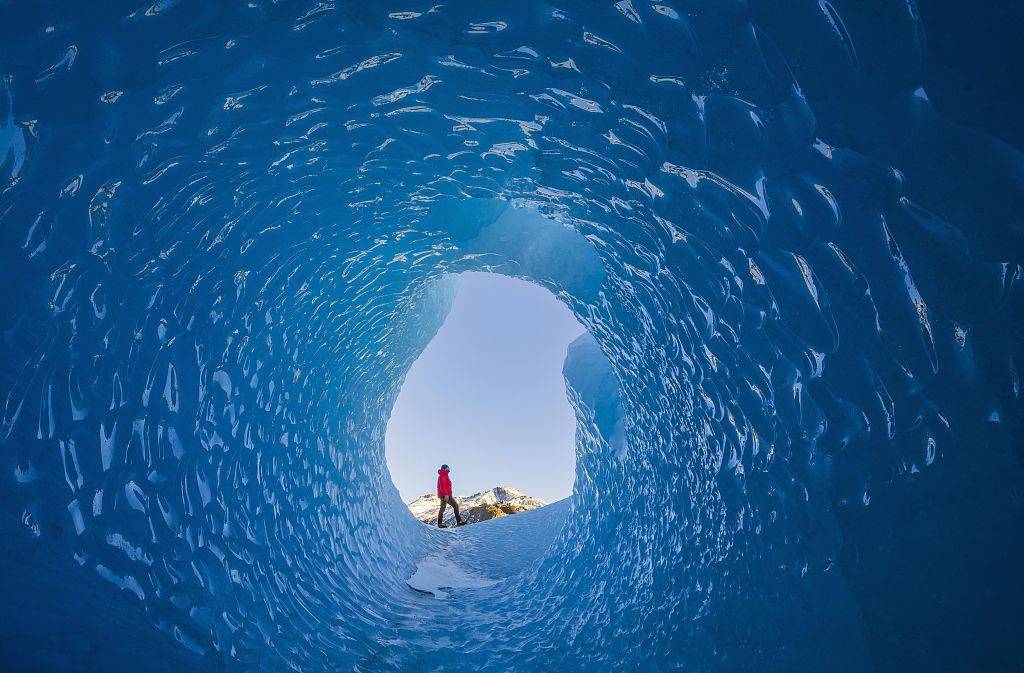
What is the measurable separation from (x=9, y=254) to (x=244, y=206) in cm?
123

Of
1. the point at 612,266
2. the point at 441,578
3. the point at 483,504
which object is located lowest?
the point at 441,578

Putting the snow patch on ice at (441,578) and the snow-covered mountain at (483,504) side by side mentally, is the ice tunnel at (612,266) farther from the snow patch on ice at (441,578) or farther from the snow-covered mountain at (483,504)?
the snow-covered mountain at (483,504)

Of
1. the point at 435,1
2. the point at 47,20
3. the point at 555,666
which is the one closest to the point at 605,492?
the point at 555,666

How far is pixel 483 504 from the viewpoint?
47.3 feet

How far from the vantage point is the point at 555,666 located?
3973mm

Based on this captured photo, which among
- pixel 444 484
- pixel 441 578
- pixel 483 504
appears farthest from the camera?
pixel 483 504

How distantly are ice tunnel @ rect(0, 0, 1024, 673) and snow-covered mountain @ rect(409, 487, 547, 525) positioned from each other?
9532 mm

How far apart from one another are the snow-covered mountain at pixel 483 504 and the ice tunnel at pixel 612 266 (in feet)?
31.3

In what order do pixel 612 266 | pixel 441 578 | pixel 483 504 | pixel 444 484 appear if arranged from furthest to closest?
pixel 483 504 < pixel 444 484 < pixel 441 578 < pixel 612 266

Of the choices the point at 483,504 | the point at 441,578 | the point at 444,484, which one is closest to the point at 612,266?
the point at 441,578

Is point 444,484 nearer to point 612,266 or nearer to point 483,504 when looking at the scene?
point 483,504

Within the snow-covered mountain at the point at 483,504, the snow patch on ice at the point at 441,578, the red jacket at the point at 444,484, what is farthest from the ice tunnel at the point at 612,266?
the snow-covered mountain at the point at 483,504

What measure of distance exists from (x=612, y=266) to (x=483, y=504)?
1175 cm

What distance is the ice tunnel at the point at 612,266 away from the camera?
5.07 ft
